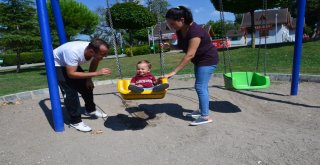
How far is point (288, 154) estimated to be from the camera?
3154 mm

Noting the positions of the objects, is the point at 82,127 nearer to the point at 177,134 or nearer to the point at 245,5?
the point at 177,134

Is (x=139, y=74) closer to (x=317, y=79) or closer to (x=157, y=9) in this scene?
(x=157, y=9)

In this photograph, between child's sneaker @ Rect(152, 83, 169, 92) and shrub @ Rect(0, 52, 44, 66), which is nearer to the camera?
child's sneaker @ Rect(152, 83, 169, 92)

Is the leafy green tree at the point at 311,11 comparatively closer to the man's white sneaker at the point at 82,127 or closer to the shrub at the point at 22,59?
the shrub at the point at 22,59

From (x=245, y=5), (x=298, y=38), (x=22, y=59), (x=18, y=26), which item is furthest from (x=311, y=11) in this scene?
(x=298, y=38)

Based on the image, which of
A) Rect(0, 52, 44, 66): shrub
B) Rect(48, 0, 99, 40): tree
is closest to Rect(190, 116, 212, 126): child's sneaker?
Rect(48, 0, 99, 40): tree

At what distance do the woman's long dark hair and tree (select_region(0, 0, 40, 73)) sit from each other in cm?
1325

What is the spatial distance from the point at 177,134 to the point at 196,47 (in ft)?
3.71

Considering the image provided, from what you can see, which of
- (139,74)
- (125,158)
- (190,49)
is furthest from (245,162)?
(139,74)

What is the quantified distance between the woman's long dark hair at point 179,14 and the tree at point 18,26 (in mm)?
13249

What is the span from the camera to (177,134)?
4.09 metres

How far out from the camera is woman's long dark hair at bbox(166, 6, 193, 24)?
12.5 feet

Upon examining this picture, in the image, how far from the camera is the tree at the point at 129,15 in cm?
2445

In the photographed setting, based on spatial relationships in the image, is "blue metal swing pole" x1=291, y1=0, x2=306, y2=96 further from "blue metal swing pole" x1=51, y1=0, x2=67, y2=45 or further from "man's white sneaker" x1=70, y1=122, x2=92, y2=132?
"blue metal swing pole" x1=51, y1=0, x2=67, y2=45
